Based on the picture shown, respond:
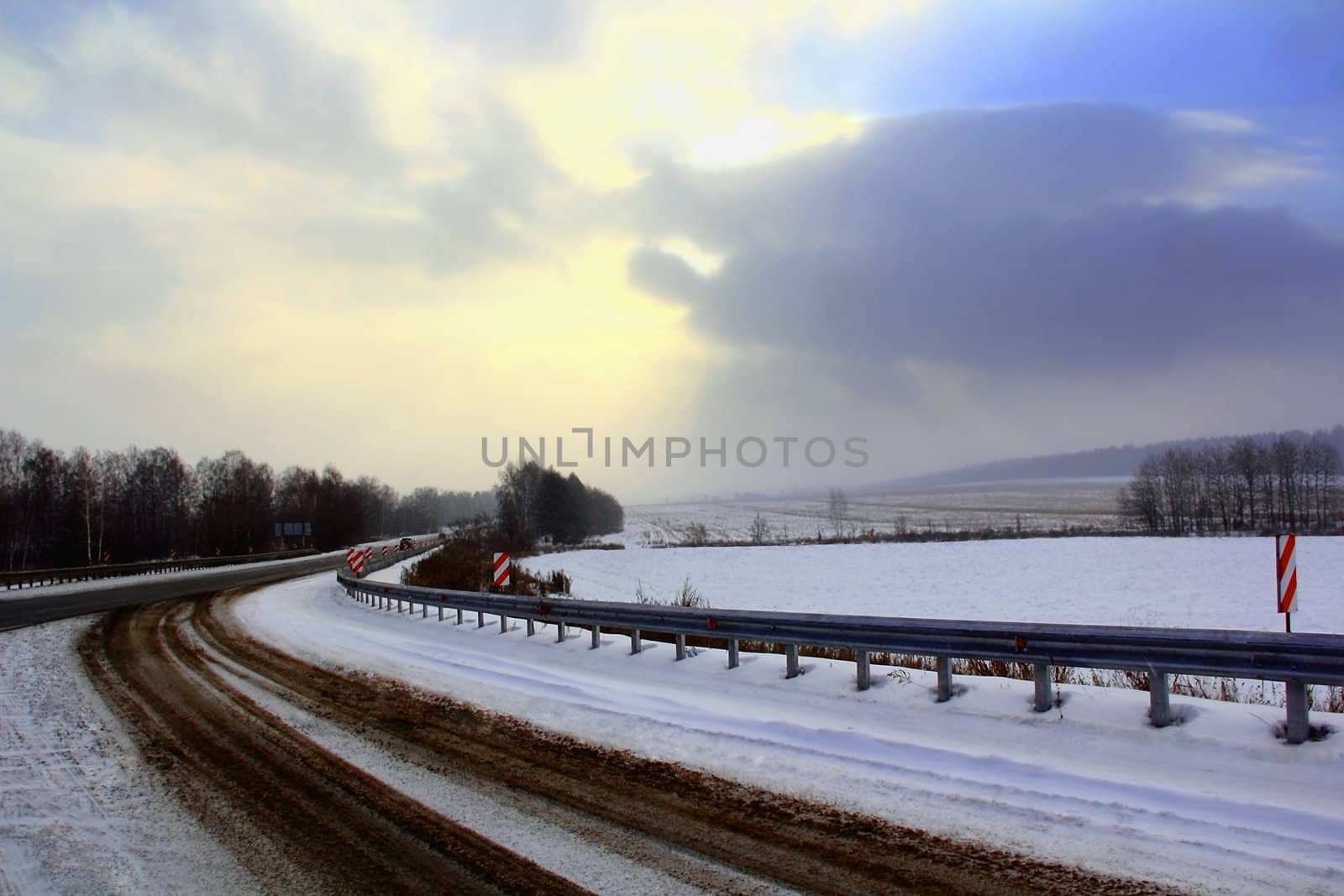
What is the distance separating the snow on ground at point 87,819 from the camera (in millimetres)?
4645

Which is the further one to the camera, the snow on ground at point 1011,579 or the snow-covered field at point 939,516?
the snow-covered field at point 939,516

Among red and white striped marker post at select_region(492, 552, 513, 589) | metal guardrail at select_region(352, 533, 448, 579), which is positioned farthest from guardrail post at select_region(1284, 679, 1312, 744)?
metal guardrail at select_region(352, 533, 448, 579)

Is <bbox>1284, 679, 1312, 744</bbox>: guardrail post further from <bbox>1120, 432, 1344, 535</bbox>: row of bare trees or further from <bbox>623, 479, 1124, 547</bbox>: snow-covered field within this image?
<bbox>1120, 432, 1344, 535</bbox>: row of bare trees

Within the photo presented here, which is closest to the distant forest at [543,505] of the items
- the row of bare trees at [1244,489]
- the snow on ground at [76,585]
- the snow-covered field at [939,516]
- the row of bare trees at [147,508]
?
the snow-covered field at [939,516]

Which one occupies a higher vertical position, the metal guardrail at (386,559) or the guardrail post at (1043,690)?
the guardrail post at (1043,690)

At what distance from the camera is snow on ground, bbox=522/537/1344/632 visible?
26562 mm

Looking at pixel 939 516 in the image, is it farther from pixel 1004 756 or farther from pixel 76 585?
pixel 1004 756

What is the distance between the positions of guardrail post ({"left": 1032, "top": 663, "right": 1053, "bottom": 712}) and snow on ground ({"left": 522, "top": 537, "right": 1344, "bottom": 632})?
18.8 metres

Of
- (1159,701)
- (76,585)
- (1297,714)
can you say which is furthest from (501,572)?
(76,585)

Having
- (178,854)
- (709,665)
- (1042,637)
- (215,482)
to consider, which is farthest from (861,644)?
(215,482)

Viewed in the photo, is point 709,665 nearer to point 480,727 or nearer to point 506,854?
point 480,727

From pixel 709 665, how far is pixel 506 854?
5331mm

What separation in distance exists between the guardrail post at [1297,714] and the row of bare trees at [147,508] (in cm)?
7296

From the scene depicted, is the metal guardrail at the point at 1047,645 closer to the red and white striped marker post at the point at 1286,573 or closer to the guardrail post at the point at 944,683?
the guardrail post at the point at 944,683
